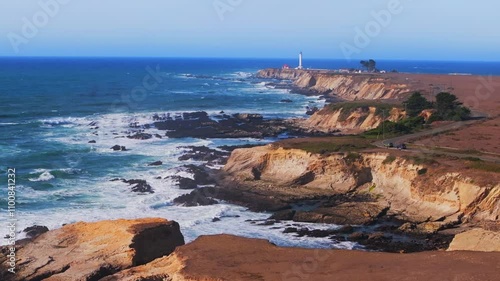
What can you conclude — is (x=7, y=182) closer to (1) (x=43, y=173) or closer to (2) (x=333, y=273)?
(1) (x=43, y=173)

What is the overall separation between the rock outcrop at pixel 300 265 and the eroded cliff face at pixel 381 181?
48.4 ft

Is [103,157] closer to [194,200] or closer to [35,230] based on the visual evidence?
[194,200]

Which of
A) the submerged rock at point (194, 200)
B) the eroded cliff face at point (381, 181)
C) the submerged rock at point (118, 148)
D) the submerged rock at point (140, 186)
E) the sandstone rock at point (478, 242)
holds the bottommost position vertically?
the submerged rock at point (194, 200)

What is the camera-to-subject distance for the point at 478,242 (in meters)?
27.5

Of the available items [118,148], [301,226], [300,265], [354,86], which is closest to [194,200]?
[301,226]

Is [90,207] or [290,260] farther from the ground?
[290,260]

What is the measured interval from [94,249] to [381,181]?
26.4 m

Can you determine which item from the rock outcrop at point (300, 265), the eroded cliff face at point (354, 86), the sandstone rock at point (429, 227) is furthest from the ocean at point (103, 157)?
the rock outcrop at point (300, 265)

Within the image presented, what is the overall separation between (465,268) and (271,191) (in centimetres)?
2485

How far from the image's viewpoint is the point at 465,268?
890 inches

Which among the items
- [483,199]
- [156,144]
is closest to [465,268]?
[483,199]

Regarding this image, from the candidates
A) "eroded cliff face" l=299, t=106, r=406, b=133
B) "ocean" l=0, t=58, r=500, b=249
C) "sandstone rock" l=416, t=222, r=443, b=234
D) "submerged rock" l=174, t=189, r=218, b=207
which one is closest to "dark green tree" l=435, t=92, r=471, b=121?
"eroded cliff face" l=299, t=106, r=406, b=133

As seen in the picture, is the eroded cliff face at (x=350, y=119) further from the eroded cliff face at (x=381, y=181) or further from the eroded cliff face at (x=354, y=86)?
the eroded cliff face at (x=381, y=181)

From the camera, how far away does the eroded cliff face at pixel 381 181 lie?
38.4m
